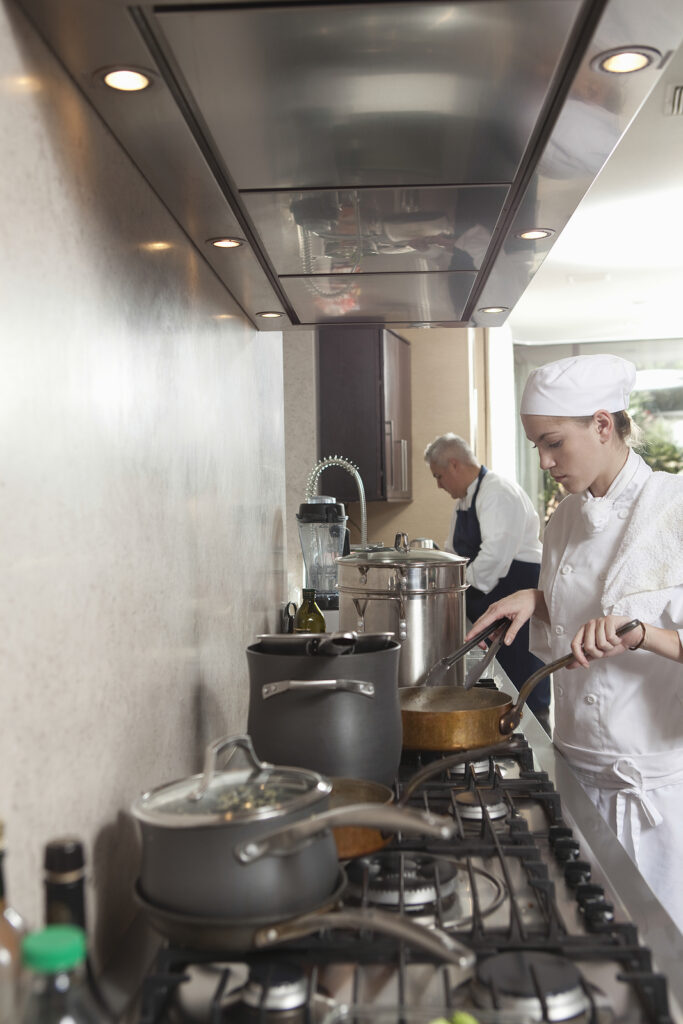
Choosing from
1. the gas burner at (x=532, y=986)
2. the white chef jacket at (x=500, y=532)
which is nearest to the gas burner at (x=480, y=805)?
the gas burner at (x=532, y=986)

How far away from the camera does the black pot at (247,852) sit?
653 millimetres

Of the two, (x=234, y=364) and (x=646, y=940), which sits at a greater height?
(x=234, y=364)

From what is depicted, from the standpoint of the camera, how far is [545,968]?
70 cm

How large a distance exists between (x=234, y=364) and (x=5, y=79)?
3.16ft

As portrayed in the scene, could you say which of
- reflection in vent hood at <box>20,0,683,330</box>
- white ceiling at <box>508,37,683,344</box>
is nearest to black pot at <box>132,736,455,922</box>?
reflection in vent hood at <box>20,0,683,330</box>

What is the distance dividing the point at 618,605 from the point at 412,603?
0.34m

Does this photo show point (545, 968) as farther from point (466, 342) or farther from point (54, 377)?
point (466, 342)

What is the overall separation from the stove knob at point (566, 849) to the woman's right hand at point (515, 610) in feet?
2.23

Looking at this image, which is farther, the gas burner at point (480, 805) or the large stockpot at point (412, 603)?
the large stockpot at point (412, 603)

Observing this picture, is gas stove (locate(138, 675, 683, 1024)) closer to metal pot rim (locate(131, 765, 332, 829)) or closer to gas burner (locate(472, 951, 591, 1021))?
gas burner (locate(472, 951, 591, 1021))

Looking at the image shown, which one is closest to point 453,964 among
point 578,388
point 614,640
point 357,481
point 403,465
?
point 614,640

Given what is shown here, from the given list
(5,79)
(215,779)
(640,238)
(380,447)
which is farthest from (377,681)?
(640,238)

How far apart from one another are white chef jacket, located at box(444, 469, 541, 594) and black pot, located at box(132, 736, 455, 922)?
324cm

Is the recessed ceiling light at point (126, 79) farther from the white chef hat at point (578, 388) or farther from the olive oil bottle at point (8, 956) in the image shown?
the white chef hat at point (578, 388)
